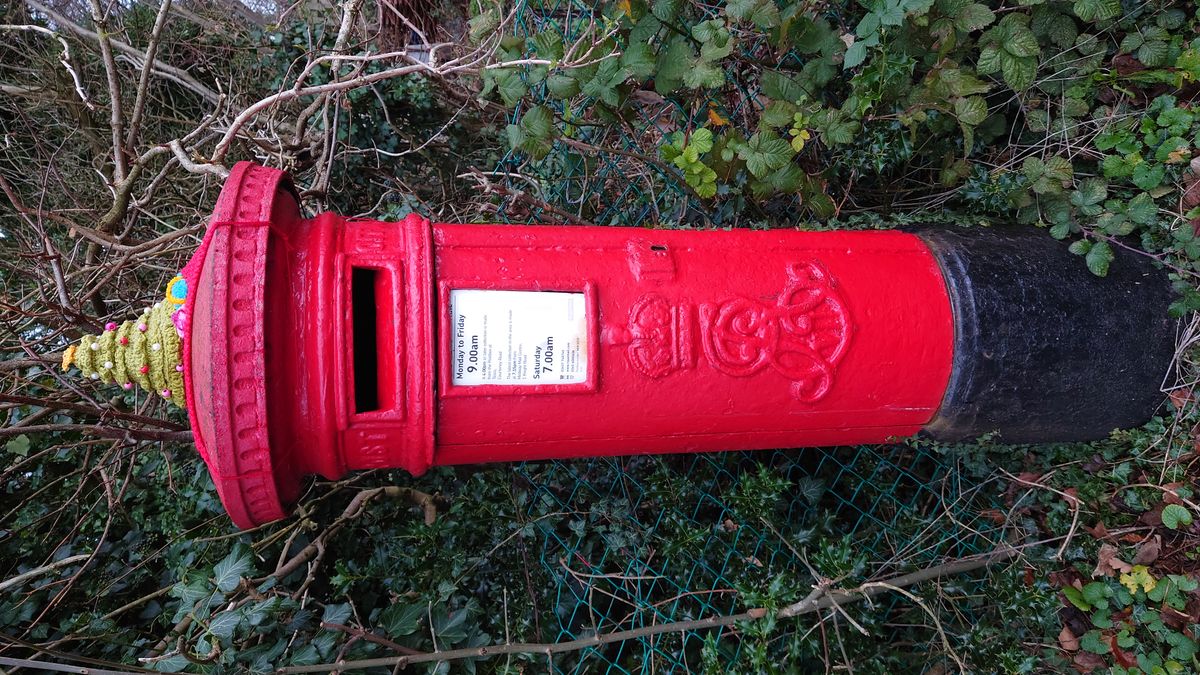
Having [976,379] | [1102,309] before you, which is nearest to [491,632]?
[976,379]

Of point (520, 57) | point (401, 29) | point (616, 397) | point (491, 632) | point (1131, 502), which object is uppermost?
point (401, 29)

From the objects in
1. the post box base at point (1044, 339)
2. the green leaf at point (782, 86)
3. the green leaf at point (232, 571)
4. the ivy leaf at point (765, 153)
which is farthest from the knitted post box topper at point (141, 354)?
the post box base at point (1044, 339)

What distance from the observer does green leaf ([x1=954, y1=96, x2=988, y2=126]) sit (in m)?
2.35

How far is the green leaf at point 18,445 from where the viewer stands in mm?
2912

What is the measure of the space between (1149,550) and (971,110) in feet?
5.09

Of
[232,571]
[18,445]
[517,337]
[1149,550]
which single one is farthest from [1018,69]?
[18,445]

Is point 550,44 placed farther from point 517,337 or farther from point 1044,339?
point 1044,339

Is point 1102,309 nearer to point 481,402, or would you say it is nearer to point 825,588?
point 825,588

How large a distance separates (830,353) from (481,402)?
964mm

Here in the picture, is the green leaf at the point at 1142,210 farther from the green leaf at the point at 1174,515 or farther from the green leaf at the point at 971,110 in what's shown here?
the green leaf at the point at 1174,515

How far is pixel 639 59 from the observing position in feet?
7.98

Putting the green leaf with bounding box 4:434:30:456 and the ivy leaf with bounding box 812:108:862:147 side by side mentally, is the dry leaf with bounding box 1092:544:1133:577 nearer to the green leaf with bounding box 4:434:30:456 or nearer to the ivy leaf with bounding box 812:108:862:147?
the ivy leaf with bounding box 812:108:862:147

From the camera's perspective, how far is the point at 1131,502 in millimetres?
2357

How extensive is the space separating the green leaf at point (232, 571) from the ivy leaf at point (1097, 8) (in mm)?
3055
